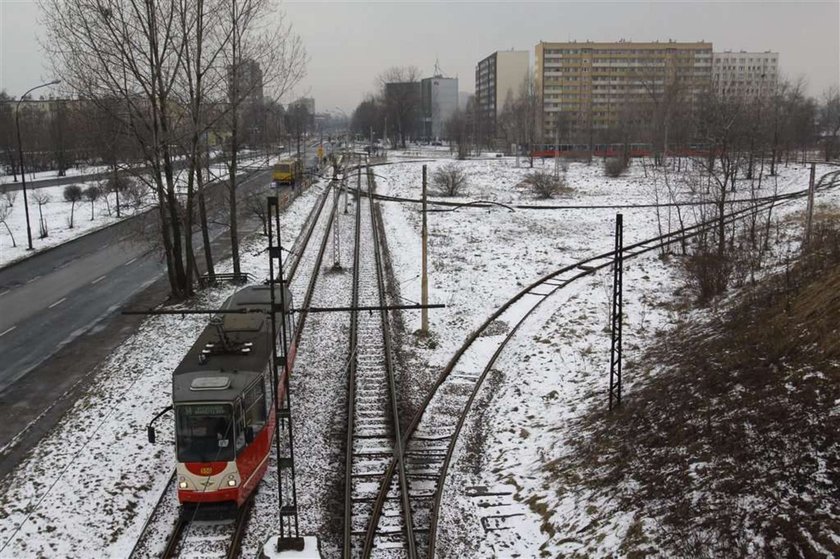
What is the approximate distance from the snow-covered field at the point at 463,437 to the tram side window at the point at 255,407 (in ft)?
4.89

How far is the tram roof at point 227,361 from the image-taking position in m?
11.6

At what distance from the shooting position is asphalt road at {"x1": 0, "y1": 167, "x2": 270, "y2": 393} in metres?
21.1

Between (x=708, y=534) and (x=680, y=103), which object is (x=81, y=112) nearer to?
(x=708, y=534)

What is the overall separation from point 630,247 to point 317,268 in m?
14.8

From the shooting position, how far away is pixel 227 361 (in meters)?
12.8

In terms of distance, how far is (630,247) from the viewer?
108 feet

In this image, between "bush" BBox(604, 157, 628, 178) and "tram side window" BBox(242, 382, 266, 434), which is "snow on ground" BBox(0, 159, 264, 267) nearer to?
"tram side window" BBox(242, 382, 266, 434)

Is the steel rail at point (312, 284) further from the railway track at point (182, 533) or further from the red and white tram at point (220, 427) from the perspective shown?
the railway track at point (182, 533)

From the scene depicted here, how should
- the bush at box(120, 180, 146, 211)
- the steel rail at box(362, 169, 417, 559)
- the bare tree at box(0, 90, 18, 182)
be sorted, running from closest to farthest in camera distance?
1. the steel rail at box(362, 169, 417, 559)
2. the bush at box(120, 180, 146, 211)
3. the bare tree at box(0, 90, 18, 182)

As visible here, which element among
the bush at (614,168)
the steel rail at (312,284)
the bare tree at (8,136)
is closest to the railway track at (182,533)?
the steel rail at (312,284)

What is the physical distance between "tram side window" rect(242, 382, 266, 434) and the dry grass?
5767 millimetres

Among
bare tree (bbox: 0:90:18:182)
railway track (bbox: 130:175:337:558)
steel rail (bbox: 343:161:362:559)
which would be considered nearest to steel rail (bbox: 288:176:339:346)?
steel rail (bbox: 343:161:362:559)

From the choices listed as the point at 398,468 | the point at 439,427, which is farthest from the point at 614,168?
the point at 398,468

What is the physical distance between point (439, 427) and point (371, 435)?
64.0 inches
